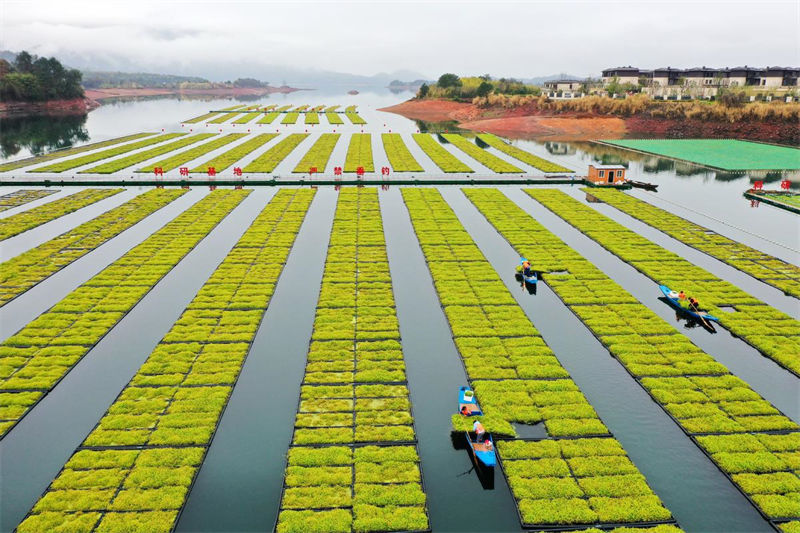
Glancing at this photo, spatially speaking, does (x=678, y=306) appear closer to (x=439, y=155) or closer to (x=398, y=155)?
(x=439, y=155)

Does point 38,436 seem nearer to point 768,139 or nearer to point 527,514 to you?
point 527,514

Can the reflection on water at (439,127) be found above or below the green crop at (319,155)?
above

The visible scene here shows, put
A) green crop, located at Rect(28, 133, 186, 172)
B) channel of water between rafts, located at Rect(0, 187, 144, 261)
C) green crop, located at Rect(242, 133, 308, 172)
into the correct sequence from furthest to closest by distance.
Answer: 1. green crop, located at Rect(242, 133, 308, 172)
2. green crop, located at Rect(28, 133, 186, 172)
3. channel of water between rafts, located at Rect(0, 187, 144, 261)

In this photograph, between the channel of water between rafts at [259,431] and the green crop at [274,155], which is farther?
the green crop at [274,155]

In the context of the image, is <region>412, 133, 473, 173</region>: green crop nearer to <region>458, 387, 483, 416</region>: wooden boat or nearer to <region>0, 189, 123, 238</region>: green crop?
<region>0, 189, 123, 238</region>: green crop

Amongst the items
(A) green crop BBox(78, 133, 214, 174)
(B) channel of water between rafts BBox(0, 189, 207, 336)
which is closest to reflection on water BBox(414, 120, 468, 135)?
(A) green crop BBox(78, 133, 214, 174)

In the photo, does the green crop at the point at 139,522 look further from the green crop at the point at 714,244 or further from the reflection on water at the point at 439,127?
the reflection on water at the point at 439,127

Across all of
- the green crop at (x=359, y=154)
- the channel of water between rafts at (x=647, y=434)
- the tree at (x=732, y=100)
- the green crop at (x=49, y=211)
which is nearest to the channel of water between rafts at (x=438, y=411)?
the channel of water between rafts at (x=647, y=434)

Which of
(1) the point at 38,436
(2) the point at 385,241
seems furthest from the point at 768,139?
(1) the point at 38,436
